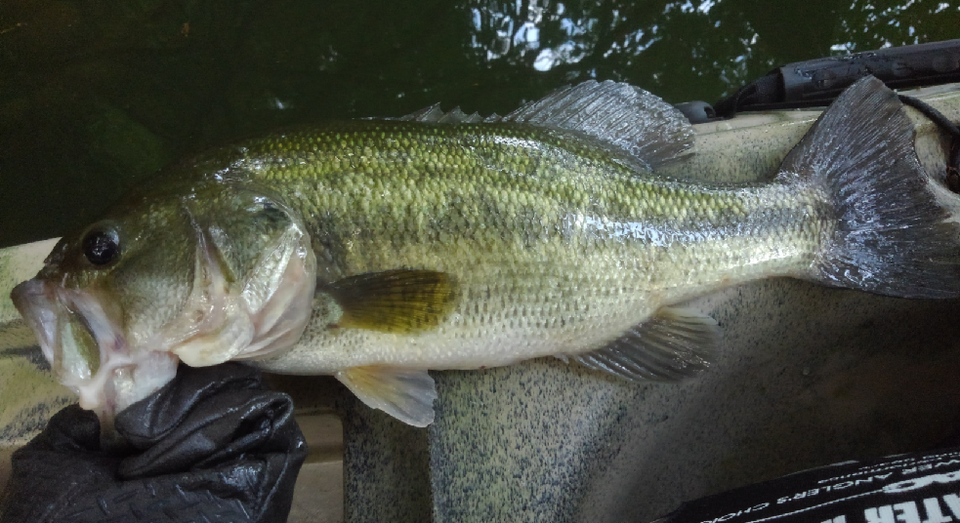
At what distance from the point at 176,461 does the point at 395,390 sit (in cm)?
52

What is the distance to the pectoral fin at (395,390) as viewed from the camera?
134cm

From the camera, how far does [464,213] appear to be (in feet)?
4.28

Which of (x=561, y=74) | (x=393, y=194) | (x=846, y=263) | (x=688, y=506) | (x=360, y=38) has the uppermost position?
(x=360, y=38)

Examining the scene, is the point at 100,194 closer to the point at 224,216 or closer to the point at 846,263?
the point at 224,216

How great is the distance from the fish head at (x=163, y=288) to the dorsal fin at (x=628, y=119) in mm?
755

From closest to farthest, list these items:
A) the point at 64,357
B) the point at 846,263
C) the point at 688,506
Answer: the point at 64,357 < the point at 688,506 < the point at 846,263

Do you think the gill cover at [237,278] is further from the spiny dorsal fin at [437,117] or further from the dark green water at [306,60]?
the dark green water at [306,60]

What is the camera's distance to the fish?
3.79ft

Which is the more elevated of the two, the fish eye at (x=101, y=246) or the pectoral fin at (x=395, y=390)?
the fish eye at (x=101, y=246)

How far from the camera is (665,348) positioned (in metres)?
1.48

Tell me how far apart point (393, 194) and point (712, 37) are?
3.31 meters

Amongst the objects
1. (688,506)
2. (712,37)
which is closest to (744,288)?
(688,506)

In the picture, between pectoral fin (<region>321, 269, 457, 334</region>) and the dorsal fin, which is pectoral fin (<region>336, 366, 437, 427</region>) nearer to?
pectoral fin (<region>321, 269, 457, 334</region>)

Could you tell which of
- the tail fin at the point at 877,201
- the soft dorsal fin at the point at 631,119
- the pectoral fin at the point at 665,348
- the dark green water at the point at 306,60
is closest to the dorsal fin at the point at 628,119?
the soft dorsal fin at the point at 631,119
